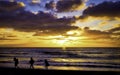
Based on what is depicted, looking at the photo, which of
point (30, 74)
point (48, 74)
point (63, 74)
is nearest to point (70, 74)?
point (63, 74)

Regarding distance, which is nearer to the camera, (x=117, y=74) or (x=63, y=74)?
(x=117, y=74)

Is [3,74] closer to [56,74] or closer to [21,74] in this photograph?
[21,74]

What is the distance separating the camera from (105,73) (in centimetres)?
2209

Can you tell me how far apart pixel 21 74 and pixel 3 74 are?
1.69m

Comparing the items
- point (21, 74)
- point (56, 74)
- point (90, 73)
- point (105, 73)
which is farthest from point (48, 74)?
point (105, 73)

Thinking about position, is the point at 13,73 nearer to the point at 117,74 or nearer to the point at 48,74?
the point at 48,74

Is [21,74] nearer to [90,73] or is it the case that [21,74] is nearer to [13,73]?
[13,73]

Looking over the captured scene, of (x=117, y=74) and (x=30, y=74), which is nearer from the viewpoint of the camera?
(x=117, y=74)

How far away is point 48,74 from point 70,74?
2.13m

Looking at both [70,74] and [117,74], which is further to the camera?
[70,74]

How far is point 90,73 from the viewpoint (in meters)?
22.7

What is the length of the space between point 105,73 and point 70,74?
10.8 ft

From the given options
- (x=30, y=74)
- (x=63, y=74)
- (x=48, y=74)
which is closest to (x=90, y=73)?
(x=63, y=74)

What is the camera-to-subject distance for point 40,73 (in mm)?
23000
